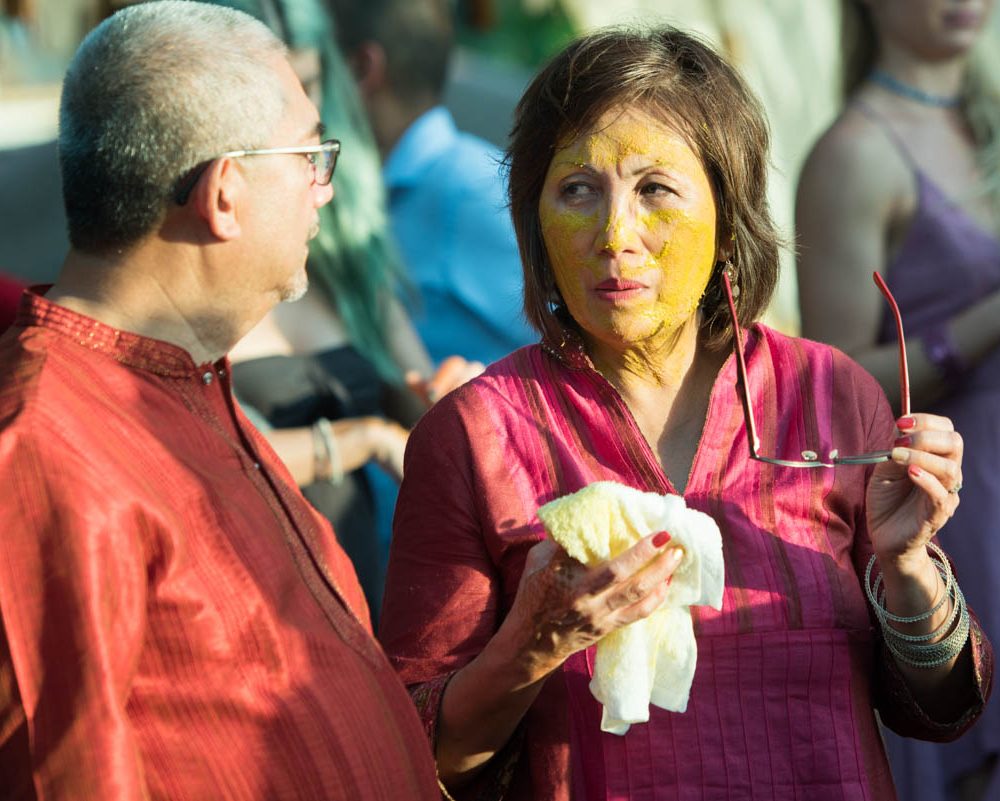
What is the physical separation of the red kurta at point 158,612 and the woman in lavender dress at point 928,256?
76.9 inches

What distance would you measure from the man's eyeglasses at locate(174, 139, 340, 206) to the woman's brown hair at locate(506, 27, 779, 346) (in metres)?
0.42

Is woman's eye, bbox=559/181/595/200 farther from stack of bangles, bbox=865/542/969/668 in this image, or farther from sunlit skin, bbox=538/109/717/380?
stack of bangles, bbox=865/542/969/668

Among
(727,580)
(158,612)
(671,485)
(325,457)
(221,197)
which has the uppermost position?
(221,197)

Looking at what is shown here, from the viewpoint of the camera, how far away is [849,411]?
8.43ft

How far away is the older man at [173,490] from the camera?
178 centimetres

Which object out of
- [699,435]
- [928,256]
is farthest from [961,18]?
[699,435]

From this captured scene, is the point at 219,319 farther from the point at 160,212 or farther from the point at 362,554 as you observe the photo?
the point at 362,554

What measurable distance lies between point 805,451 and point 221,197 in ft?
3.38

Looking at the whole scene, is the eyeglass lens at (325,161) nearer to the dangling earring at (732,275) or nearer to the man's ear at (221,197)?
the man's ear at (221,197)

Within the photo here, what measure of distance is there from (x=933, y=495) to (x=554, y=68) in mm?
961

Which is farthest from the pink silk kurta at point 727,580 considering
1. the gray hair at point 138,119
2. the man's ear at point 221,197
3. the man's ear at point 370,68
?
the man's ear at point 370,68

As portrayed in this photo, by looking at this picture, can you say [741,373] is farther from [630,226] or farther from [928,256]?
[928,256]

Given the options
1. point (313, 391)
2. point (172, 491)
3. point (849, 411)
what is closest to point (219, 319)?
point (172, 491)

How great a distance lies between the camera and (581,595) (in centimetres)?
214
